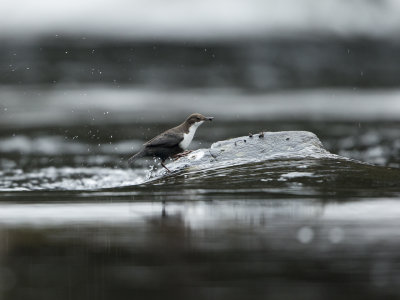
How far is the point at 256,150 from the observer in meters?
9.36

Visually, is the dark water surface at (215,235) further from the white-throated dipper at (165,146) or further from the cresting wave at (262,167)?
the white-throated dipper at (165,146)

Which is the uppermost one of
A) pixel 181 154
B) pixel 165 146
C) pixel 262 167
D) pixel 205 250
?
pixel 165 146

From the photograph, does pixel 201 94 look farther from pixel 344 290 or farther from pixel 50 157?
pixel 344 290

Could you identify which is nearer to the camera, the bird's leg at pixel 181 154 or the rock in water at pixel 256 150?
the rock in water at pixel 256 150

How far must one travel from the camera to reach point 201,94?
2434 cm

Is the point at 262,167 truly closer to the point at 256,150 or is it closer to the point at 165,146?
the point at 256,150

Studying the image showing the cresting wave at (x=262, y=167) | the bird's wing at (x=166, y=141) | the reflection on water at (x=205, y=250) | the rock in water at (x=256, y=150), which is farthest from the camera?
the bird's wing at (x=166, y=141)

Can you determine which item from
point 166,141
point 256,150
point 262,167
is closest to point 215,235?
point 262,167

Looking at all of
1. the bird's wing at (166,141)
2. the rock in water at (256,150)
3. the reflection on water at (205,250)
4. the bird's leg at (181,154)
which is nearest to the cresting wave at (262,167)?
the rock in water at (256,150)

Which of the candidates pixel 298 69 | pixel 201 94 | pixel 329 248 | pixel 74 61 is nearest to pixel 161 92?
pixel 201 94

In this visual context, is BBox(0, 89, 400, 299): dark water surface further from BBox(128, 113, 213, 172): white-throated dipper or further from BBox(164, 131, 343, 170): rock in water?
BBox(128, 113, 213, 172): white-throated dipper

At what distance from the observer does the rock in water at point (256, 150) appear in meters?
9.11

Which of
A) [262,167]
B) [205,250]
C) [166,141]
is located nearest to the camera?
[205,250]

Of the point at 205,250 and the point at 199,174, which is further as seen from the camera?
the point at 199,174
